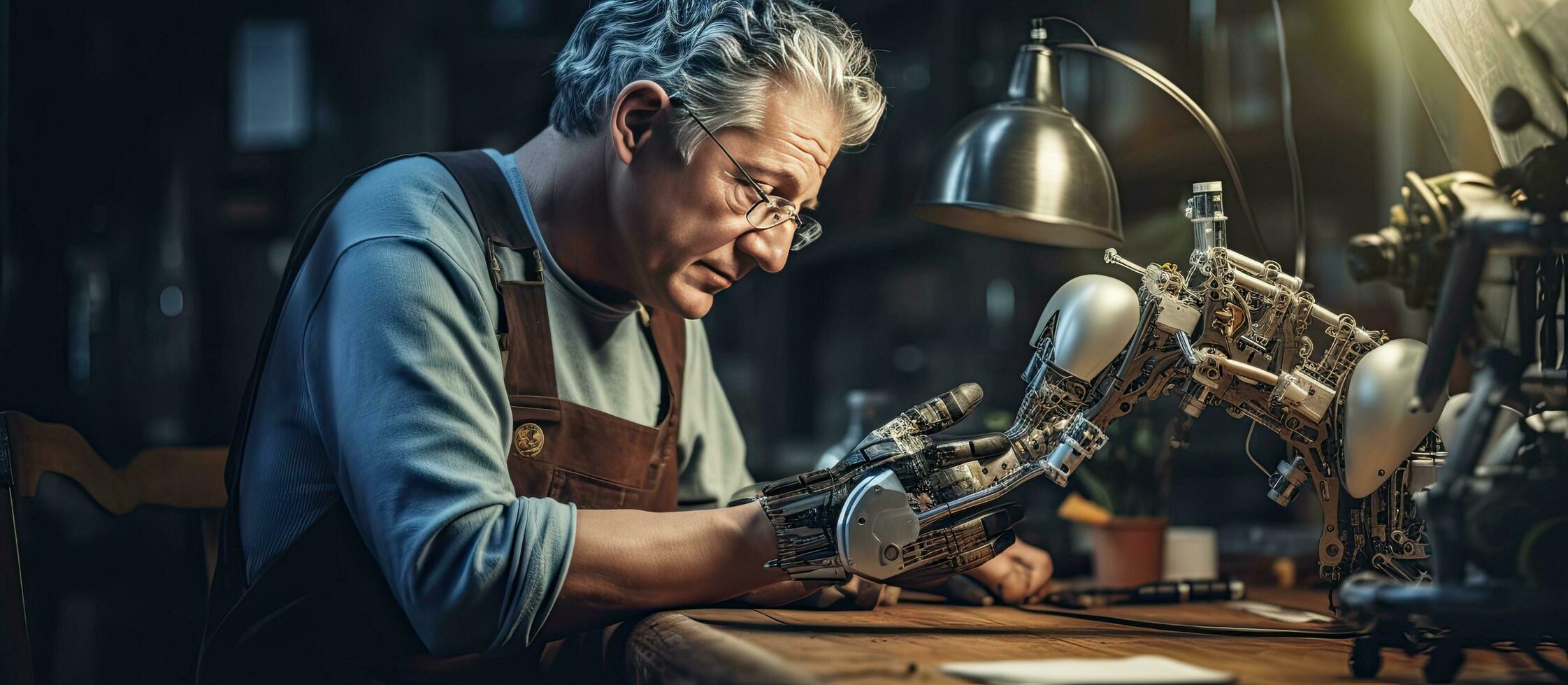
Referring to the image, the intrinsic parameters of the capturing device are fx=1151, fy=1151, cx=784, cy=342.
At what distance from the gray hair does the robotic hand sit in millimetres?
399

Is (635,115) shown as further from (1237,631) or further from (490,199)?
(1237,631)

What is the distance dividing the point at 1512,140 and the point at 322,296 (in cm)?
107

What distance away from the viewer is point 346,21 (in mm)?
2754

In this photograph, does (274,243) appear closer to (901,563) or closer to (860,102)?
(860,102)

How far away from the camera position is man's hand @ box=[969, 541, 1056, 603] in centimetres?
134

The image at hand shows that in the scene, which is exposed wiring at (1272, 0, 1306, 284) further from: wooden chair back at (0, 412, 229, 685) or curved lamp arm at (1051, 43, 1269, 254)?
wooden chair back at (0, 412, 229, 685)

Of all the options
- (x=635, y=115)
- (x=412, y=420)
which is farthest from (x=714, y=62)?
(x=412, y=420)

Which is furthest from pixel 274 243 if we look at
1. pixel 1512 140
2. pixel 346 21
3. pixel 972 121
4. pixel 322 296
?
pixel 1512 140

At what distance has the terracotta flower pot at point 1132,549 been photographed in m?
1.58

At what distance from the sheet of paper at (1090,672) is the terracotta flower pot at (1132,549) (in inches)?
30.4

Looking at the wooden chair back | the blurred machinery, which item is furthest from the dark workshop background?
the blurred machinery

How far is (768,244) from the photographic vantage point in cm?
128

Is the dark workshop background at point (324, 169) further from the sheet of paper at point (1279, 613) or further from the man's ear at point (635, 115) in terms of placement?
the man's ear at point (635, 115)

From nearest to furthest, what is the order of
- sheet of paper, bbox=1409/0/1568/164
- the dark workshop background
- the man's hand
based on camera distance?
sheet of paper, bbox=1409/0/1568/164 < the man's hand < the dark workshop background
